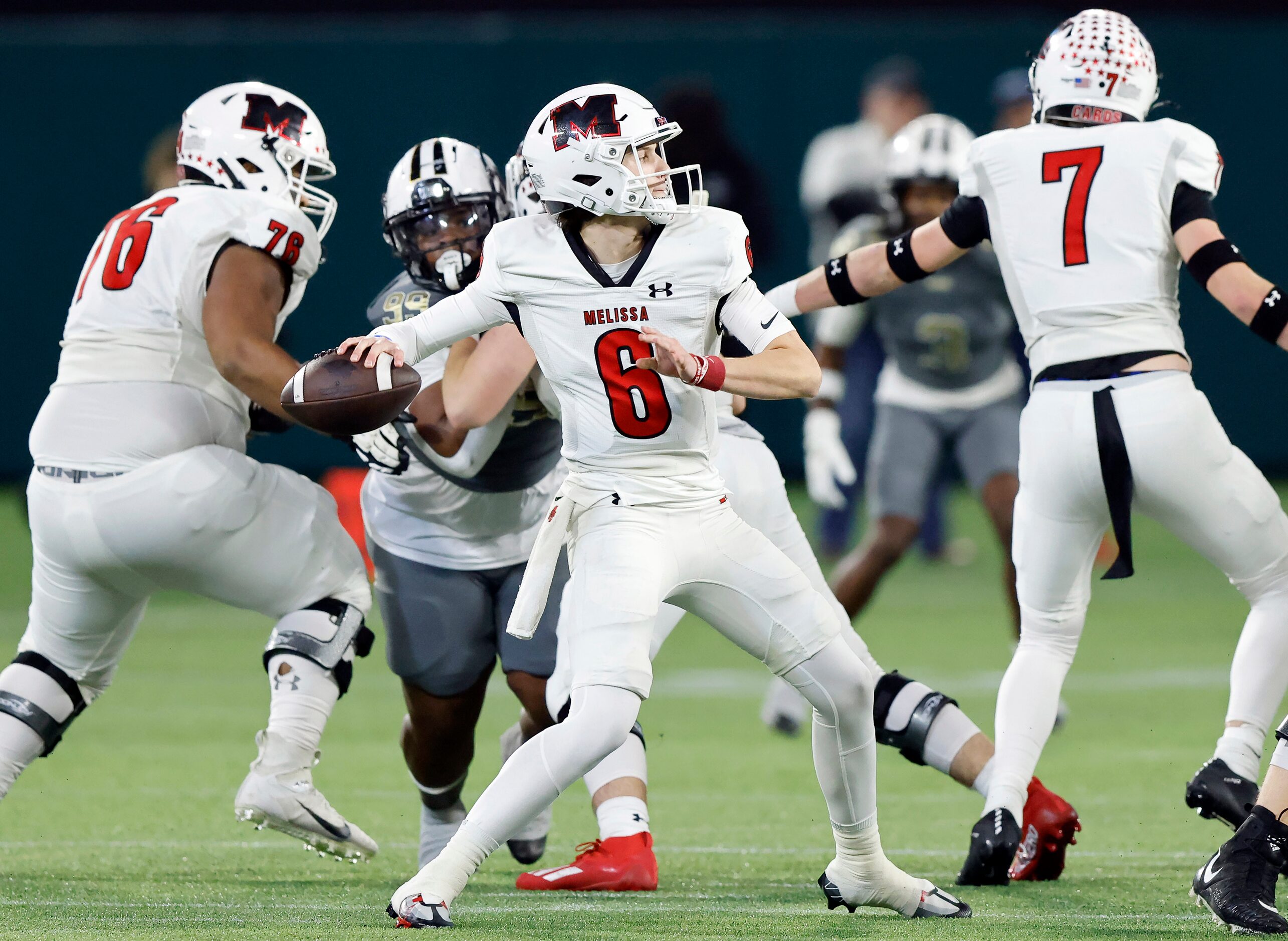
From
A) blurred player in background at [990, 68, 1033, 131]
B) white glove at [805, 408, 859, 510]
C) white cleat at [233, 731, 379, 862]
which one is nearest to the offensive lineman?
white cleat at [233, 731, 379, 862]

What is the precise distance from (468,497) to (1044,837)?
153 cm

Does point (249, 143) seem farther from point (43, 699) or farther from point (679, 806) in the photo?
point (679, 806)

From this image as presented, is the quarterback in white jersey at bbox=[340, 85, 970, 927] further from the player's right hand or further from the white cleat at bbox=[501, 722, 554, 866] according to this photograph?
Answer: the white cleat at bbox=[501, 722, 554, 866]

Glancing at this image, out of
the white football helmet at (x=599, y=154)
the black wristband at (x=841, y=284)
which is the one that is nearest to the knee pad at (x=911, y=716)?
the black wristband at (x=841, y=284)

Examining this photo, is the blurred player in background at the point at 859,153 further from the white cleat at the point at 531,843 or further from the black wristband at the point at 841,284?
the white cleat at the point at 531,843

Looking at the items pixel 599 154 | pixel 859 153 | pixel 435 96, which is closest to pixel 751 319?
pixel 599 154

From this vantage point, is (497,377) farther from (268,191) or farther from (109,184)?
(109,184)

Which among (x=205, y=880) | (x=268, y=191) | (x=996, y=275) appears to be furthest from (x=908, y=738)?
(x=996, y=275)

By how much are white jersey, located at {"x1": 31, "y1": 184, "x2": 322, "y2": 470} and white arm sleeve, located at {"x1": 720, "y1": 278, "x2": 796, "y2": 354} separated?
1.20 meters

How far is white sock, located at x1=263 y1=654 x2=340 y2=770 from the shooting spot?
407 centimetres

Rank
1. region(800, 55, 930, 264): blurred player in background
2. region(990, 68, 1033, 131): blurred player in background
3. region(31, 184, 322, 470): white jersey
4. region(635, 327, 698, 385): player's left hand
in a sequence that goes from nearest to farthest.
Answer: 1. region(635, 327, 698, 385): player's left hand
2. region(31, 184, 322, 470): white jersey
3. region(990, 68, 1033, 131): blurred player in background
4. region(800, 55, 930, 264): blurred player in background

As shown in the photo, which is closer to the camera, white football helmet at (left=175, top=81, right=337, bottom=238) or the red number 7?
the red number 7

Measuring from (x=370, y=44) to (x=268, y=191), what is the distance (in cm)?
797

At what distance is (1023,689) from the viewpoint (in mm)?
4160
